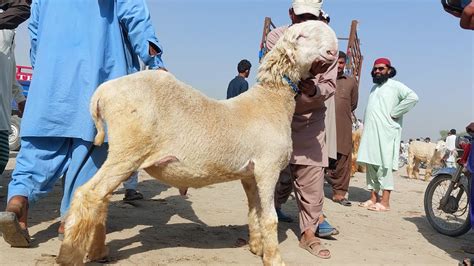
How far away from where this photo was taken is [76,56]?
10.6ft

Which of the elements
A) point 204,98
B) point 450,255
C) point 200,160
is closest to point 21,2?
point 204,98

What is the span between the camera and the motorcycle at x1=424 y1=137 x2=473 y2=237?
5.01 metres

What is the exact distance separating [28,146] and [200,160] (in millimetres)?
1360

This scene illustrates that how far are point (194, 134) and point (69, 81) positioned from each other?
1078 millimetres

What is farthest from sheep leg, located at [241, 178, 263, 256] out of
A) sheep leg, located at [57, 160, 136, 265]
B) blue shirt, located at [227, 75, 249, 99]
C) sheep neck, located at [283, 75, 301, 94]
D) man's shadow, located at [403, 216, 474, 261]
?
blue shirt, located at [227, 75, 249, 99]

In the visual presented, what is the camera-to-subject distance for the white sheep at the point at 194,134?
2.65m

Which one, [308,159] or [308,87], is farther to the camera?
[308,159]

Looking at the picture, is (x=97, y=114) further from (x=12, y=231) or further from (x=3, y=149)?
(x=3, y=149)

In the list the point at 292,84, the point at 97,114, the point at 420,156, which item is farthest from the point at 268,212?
the point at 420,156

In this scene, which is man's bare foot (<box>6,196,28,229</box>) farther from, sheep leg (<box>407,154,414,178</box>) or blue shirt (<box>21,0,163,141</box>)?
sheep leg (<box>407,154,414,178</box>)

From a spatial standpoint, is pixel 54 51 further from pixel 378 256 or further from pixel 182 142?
pixel 378 256

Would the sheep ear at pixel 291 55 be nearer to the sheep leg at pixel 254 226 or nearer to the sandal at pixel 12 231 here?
the sheep leg at pixel 254 226

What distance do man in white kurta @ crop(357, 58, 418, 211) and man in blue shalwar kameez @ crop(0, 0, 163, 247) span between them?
4261 millimetres

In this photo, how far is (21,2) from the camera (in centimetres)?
409
